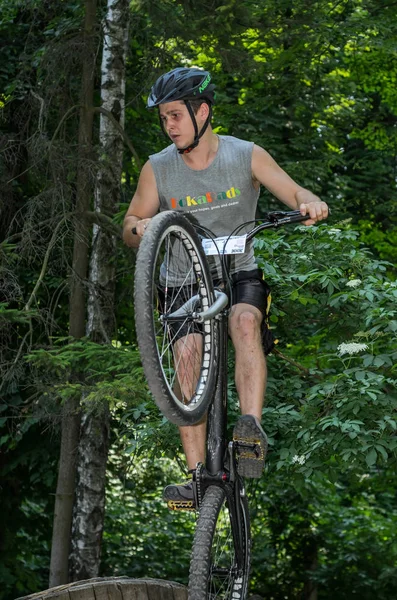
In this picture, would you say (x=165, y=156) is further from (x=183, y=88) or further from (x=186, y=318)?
(x=186, y=318)

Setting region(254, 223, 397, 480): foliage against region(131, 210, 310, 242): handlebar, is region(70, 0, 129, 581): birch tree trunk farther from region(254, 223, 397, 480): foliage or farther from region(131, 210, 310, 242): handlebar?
region(131, 210, 310, 242): handlebar

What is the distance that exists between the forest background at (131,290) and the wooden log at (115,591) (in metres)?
0.92

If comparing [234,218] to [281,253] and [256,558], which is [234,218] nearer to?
[281,253]

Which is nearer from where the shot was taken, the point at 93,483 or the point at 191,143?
the point at 191,143

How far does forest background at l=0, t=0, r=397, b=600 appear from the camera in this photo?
207 inches

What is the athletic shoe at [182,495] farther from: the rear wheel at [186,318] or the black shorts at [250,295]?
the black shorts at [250,295]

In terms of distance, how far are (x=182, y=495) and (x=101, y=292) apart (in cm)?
501

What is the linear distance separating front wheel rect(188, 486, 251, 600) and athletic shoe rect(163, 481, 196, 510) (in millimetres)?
107

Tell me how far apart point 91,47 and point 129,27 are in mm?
506

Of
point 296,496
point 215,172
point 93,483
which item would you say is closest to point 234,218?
point 215,172

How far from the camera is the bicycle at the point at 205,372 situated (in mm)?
3506

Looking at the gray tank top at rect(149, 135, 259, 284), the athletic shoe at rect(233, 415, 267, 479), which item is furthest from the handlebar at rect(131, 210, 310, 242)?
the athletic shoe at rect(233, 415, 267, 479)

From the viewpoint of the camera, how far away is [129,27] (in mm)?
9000

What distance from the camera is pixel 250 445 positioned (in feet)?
12.4
